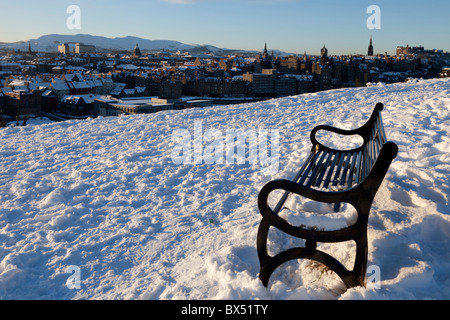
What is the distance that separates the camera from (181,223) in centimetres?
410

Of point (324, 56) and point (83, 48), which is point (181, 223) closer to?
point (324, 56)

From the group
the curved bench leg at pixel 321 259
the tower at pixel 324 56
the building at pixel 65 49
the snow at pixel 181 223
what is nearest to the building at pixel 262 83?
the tower at pixel 324 56

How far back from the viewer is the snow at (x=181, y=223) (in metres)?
2.78

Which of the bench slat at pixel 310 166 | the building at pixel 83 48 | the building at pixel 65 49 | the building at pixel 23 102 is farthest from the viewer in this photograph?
the building at pixel 83 48

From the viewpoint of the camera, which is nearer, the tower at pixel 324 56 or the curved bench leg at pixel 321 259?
the curved bench leg at pixel 321 259

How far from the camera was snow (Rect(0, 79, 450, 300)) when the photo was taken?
9.11 feet

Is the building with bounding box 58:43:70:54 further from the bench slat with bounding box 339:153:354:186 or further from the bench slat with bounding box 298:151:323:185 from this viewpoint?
the bench slat with bounding box 339:153:354:186

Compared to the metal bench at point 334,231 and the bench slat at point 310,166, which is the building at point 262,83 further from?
the metal bench at point 334,231

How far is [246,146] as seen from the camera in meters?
6.85

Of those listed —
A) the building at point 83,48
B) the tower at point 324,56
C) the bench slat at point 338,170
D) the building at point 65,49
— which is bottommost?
the bench slat at point 338,170

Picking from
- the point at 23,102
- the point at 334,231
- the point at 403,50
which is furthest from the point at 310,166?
the point at 403,50

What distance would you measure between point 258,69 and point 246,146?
356 ft

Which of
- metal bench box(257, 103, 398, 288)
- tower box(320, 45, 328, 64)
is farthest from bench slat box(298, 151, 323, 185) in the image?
tower box(320, 45, 328, 64)
